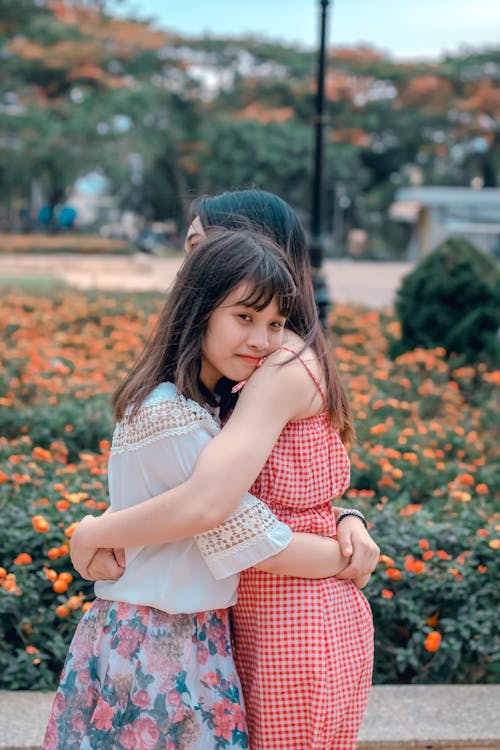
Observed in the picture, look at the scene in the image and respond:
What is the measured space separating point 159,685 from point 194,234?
2.53 feet

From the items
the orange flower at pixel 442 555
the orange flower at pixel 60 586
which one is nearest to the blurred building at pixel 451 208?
the orange flower at pixel 442 555

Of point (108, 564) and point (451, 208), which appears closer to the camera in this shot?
point (108, 564)

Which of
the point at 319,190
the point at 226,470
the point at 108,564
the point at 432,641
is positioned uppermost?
the point at 226,470

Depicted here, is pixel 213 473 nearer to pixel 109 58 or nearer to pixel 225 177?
pixel 109 58

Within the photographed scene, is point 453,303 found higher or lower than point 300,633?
lower

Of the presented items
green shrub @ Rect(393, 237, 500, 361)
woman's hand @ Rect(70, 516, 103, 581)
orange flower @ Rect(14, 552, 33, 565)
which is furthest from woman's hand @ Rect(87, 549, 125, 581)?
green shrub @ Rect(393, 237, 500, 361)

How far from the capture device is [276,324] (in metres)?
1.64

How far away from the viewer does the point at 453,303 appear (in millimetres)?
7281

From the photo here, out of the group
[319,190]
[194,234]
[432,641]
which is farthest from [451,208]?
[194,234]

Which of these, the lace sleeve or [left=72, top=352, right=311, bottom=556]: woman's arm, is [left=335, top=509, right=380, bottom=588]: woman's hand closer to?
the lace sleeve

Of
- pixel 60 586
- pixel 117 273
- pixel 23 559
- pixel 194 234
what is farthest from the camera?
pixel 117 273

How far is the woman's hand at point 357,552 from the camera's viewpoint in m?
1.67

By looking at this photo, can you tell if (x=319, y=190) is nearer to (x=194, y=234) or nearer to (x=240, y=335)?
(x=194, y=234)

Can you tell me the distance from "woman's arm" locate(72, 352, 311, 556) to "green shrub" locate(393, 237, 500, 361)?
18.6ft
